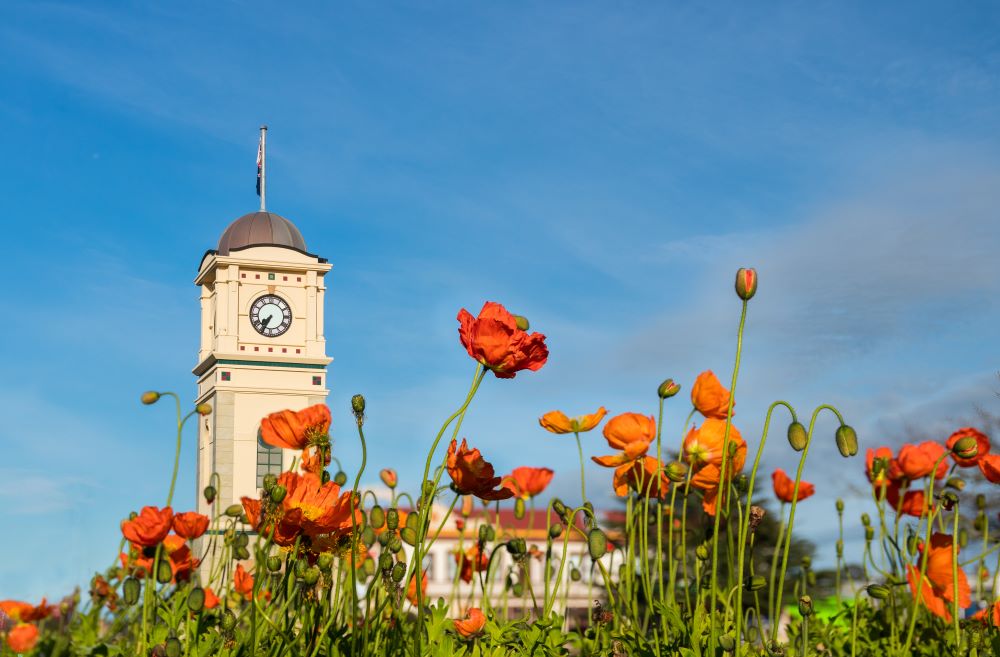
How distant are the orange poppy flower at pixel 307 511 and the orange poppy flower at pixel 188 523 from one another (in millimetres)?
832

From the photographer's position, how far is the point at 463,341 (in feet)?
7.39

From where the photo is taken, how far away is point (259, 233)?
2997 centimetres

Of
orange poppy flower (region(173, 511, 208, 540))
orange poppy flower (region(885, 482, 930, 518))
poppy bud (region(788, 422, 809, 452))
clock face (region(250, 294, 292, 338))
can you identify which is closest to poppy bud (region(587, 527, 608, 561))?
poppy bud (region(788, 422, 809, 452))

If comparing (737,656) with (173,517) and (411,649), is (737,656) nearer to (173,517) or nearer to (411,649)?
(411,649)

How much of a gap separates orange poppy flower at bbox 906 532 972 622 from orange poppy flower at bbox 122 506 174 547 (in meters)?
2.11

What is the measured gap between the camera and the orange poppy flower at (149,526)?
288cm

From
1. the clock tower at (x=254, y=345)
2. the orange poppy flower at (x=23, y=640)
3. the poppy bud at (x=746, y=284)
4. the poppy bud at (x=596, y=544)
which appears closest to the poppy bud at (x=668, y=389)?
the poppy bud at (x=596, y=544)

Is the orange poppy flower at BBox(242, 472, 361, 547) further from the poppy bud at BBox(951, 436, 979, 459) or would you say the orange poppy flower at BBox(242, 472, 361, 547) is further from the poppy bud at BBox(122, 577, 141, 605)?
the poppy bud at BBox(951, 436, 979, 459)

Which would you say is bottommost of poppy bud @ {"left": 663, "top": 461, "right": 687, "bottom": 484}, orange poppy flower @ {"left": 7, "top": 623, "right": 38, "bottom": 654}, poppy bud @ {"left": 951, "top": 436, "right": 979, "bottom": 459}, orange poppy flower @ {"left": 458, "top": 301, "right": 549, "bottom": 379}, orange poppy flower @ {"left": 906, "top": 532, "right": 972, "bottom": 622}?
orange poppy flower @ {"left": 7, "top": 623, "right": 38, "bottom": 654}

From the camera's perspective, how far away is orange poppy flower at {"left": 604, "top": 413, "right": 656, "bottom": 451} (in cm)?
289

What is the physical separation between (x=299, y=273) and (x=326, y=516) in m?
28.2

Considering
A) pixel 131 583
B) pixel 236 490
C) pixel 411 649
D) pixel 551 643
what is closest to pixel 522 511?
pixel 551 643

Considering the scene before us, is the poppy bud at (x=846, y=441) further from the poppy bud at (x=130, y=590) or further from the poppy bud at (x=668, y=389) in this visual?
the poppy bud at (x=130, y=590)

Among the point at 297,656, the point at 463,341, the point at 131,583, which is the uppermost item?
the point at 463,341
